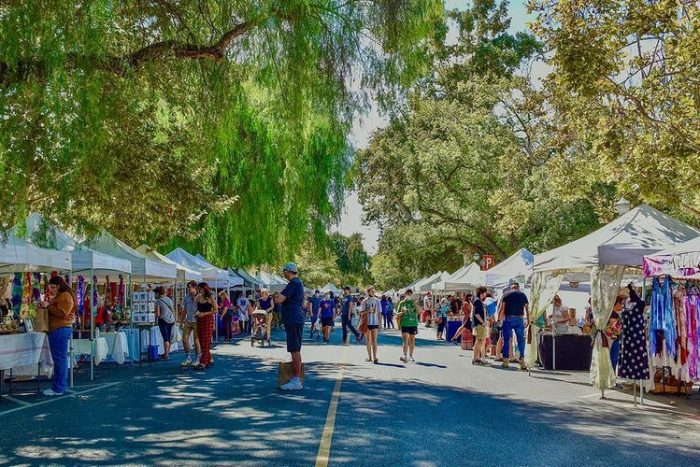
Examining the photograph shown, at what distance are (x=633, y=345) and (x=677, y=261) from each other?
1898 millimetres

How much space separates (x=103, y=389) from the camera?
44.0 feet

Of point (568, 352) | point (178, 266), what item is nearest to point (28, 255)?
point (178, 266)

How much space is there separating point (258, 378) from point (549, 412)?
6095mm

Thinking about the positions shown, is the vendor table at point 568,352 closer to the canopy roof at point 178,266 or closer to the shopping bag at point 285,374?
the shopping bag at point 285,374

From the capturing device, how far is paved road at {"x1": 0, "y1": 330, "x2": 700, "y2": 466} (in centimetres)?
755

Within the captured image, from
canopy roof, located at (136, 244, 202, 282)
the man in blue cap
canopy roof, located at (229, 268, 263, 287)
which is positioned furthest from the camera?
canopy roof, located at (229, 268, 263, 287)

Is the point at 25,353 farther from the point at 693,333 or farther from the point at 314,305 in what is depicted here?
the point at 314,305

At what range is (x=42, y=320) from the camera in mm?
13141

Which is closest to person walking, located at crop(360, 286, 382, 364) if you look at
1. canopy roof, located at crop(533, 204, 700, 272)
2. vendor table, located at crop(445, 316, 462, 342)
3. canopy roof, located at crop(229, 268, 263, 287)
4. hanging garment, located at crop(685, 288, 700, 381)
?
canopy roof, located at crop(533, 204, 700, 272)

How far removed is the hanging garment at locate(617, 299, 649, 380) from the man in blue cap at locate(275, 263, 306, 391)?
494cm

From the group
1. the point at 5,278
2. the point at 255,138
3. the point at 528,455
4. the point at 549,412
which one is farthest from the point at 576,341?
the point at 255,138

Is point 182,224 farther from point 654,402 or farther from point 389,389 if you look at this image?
point 654,402

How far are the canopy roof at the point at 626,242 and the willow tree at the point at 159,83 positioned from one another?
13.9 ft

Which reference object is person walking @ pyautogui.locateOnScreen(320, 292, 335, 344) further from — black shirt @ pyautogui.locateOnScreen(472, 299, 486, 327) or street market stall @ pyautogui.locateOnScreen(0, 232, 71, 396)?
street market stall @ pyautogui.locateOnScreen(0, 232, 71, 396)
